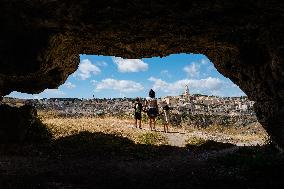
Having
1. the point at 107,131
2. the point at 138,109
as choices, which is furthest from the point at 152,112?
the point at 107,131

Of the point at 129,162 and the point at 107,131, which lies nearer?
the point at 129,162

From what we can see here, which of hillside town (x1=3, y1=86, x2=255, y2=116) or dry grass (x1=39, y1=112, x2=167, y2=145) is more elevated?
hillside town (x1=3, y1=86, x2=255, y2=116)

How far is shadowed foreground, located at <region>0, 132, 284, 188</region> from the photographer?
12.7 metres

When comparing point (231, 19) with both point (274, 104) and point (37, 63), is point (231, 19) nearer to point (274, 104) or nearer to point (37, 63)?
point (274, 104)

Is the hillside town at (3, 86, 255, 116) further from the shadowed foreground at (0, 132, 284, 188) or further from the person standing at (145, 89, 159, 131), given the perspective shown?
the shadowed foreground at (0, 132, 284, 188)

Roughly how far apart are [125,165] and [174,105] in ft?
89.4

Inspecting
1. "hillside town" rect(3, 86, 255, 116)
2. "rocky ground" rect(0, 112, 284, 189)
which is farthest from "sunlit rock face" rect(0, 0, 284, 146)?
"hillside town" rect(3, 86, 255, 116)

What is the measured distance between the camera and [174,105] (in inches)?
→ 1720

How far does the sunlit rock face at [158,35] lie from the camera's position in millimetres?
11805

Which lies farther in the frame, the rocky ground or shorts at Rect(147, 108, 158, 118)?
shorts at Rect(147, 108, 158, 118)

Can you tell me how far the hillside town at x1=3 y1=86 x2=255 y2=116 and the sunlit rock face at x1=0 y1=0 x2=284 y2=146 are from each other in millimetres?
22181

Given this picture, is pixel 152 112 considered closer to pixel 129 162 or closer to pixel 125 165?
pixel 129 162

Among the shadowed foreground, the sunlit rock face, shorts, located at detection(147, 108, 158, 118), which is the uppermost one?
the sunlit rock face

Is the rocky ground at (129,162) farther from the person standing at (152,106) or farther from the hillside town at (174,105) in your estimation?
the hillside town at (174,105)
